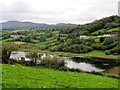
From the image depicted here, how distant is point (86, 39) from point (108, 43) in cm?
2332

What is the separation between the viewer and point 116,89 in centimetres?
2091

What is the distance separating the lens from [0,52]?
2248 inches

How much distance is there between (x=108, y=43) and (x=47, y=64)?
86903mm

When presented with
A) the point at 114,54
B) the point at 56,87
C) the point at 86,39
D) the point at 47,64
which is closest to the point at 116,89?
the point at 56,87

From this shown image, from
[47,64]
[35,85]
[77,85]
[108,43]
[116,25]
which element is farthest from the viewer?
[116,25]

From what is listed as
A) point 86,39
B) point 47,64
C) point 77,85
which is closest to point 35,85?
point 77,85

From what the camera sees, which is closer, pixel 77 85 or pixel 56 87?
pixel 56 87

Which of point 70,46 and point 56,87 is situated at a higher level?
point 56,87

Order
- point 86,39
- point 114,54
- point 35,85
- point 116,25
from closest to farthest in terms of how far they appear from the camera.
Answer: point 35,85 < point 114,54 < point 86,39 < point 116,25

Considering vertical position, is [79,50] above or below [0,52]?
below

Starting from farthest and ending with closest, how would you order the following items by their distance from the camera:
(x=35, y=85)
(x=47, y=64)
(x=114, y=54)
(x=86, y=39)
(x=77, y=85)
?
(x=86, y=39), (x=114, y=54), (x=47, y=64), (x=77, y=85), (x=35, y=85)

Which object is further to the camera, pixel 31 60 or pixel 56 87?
pixel 31 60

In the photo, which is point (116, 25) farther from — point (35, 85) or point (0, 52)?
point (35, 85)

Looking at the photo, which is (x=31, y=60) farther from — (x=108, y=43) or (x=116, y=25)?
(x=116, y=25)
